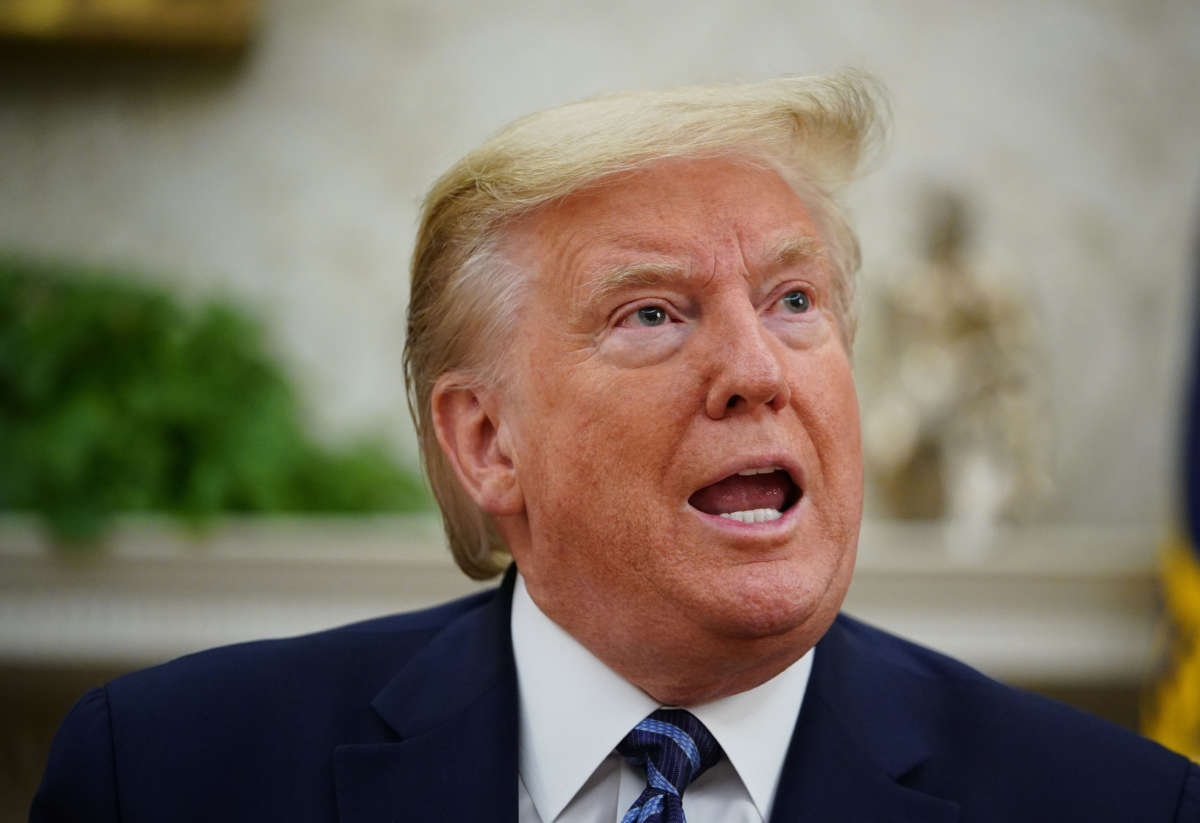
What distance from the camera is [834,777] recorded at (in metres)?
1.53

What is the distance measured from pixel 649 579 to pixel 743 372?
263 mm

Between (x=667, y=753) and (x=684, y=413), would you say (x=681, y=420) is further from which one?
(x=667, y=753)

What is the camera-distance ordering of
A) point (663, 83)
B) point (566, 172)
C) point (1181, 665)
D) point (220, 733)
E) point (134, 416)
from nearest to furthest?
point (566, 172), point (220, 733), point (1181, 665), point (134, 416), point (663, 83)

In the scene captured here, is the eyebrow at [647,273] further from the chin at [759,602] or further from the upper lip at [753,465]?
the chin at [759,602]

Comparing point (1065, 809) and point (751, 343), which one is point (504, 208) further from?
point (1065, 809)

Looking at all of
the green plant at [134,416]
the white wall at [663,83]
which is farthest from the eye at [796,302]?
the white wall at [663,83]

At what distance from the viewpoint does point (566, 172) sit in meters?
1.51

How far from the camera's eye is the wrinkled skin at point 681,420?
4.71 ft

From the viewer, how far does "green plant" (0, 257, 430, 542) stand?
13.6 ft

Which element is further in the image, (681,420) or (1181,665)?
(1181,665)

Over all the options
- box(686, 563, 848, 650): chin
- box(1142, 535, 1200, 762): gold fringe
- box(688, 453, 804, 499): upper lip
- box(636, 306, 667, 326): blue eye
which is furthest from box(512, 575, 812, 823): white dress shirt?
box(1142, 535, 1200, 762): gold fringe

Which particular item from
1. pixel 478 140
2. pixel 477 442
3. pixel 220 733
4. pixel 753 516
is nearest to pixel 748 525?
pixel 753 516

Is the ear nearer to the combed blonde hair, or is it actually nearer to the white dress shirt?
the combed blonde hair

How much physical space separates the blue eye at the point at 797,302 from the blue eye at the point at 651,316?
169 millimetres
